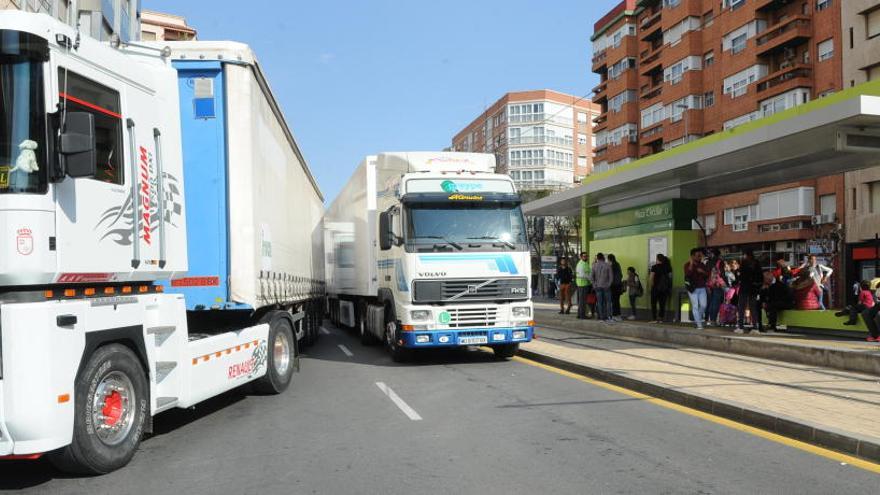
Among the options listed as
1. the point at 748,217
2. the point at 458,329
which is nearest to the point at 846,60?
the point at 748,217

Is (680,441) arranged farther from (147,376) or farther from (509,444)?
(147,376)

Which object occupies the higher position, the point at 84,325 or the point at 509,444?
the point at 84,325

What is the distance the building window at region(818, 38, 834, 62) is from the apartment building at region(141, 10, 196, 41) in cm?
5253

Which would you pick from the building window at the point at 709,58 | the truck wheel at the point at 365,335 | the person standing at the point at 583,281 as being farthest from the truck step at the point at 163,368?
the building window at the point at 709,58

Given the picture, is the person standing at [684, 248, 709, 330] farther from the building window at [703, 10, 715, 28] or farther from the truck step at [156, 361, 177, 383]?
the building window at [703, 10, 715, 28]

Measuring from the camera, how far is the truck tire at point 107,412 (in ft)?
16.1

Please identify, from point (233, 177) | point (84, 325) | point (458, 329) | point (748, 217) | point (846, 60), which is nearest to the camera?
point (84, 325)

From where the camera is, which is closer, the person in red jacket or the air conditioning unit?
the person in red jacket

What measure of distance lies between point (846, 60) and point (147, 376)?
36608 mm

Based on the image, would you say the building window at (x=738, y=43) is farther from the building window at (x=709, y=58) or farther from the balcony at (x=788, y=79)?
the balcony at (x=788, y=79)

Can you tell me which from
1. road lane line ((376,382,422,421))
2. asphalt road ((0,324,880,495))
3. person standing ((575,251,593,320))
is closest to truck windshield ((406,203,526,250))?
road lane line ((376,382,422,421))

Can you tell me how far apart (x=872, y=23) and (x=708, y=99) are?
1230 centimetres

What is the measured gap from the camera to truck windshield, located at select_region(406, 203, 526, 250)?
11.1m

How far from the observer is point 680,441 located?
607 centimetres
